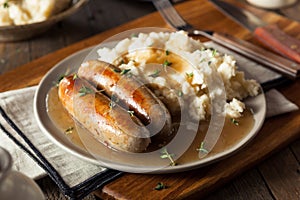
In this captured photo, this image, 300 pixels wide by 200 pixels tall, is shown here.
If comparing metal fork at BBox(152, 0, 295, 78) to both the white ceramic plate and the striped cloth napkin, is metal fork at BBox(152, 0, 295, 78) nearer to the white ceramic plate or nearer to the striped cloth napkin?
the striped cloth napkin

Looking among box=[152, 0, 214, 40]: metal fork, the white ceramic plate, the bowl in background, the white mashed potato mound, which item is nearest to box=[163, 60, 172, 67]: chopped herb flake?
the white mashed potato mound

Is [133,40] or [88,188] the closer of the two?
[88,188]

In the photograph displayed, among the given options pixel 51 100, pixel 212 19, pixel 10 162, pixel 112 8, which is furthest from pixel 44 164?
pixel 112 8

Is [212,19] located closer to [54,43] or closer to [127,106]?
[54,43]

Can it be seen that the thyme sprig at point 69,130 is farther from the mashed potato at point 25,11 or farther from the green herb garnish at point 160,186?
the mashed potato at point 25,11

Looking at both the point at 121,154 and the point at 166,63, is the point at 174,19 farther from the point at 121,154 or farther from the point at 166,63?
the point at 121,154

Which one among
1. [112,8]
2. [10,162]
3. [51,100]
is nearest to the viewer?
[10,162]

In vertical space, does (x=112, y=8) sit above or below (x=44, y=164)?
below
